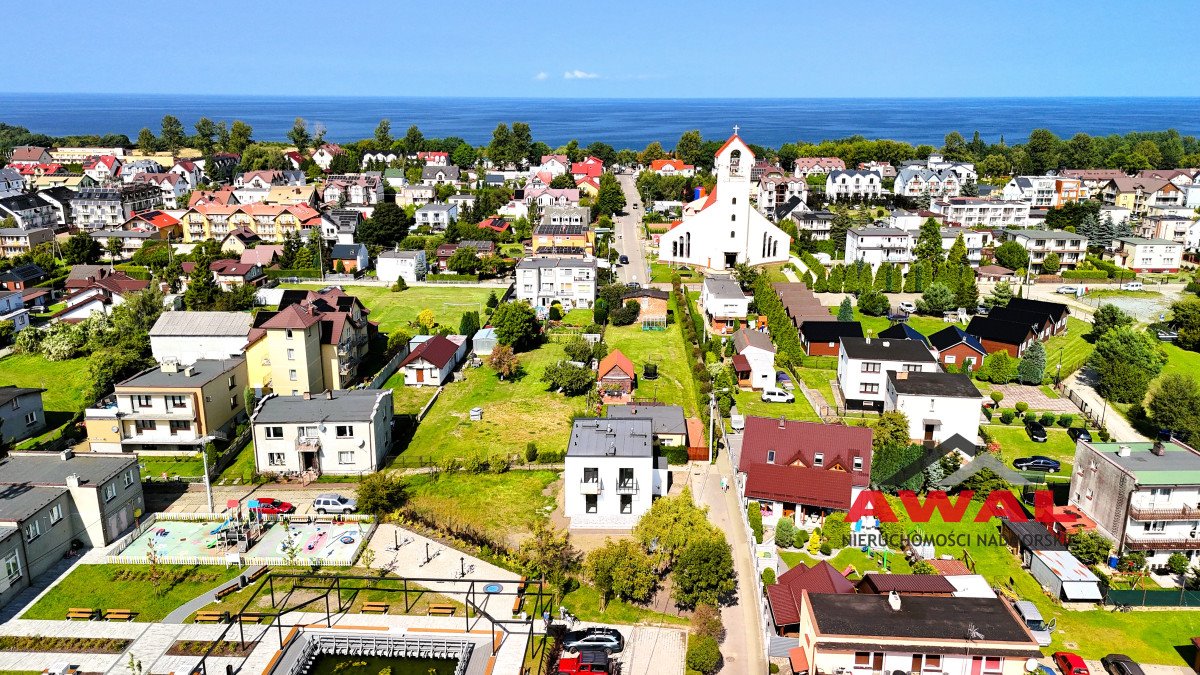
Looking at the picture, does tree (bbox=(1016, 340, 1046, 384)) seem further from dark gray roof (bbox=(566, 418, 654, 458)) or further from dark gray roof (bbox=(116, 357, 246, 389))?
dark gray roof (bbox=(116, 357, 246, 389))

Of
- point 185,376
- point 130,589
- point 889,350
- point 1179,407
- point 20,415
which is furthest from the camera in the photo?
point 889,350

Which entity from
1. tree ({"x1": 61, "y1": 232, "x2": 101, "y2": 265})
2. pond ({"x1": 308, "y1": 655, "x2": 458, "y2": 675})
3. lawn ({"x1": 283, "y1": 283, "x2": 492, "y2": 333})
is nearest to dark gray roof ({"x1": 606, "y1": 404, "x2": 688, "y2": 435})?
pond ({"x1": 308, "y1": 655, "x2": 458, "y2": 675})

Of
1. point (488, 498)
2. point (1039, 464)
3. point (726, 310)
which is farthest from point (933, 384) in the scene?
point (488, 498)

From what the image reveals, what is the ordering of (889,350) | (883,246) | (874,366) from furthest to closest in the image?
1. (883,246)
2. (889,350)
3. (874,366)

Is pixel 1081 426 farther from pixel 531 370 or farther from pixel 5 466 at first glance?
pixel 5 466

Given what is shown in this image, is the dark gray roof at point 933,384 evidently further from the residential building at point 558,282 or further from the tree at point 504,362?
the residential building at point 558,282

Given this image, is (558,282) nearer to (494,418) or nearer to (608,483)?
(494,418)

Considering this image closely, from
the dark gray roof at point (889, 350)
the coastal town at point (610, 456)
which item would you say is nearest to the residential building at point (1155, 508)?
the coastal town at point (610, 456)

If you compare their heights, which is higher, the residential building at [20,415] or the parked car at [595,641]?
the residential building at [20,415]
